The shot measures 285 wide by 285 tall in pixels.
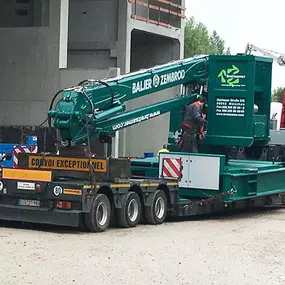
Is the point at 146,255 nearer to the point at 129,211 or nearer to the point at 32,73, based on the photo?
the point at 129,211

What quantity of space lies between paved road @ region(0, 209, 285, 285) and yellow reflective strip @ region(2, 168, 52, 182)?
3.09ft

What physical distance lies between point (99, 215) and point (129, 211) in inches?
37.2

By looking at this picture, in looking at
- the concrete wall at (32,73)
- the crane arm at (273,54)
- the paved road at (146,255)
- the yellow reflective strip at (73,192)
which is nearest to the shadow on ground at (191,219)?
the paved road at (146,255)

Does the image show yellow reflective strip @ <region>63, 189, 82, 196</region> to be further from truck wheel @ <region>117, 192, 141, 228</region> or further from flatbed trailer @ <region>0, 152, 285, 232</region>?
truck wheel @ <region>117, 192, 141, 228</region>

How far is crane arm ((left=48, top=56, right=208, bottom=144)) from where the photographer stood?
13430mm

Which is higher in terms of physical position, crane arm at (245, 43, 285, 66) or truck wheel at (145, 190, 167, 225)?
crane arm at (245, 43, 285, 66)

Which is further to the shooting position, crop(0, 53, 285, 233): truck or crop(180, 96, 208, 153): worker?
crop(180, 96, 208, 153): worker

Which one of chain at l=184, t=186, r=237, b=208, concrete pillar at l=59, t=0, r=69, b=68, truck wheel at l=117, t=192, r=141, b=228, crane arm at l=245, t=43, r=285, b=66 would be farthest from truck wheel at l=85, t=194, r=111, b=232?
crane arm at l=245, t=43, r=285, b=66

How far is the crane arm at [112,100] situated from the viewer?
13430 mm

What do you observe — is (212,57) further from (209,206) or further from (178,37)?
(178,37)

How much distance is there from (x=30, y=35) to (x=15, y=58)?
1.12m

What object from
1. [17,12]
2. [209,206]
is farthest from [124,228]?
[17,12]

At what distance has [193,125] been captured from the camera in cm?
1633

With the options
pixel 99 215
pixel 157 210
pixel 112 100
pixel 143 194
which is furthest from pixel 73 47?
pixel 99 215
